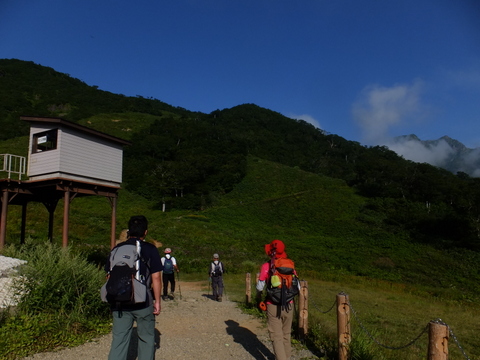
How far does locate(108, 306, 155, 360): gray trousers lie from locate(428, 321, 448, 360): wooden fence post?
3.23 metres

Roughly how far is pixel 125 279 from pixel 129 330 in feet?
2.53

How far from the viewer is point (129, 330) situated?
177 inches

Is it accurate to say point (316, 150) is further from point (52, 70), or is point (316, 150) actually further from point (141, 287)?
point (141, 287)

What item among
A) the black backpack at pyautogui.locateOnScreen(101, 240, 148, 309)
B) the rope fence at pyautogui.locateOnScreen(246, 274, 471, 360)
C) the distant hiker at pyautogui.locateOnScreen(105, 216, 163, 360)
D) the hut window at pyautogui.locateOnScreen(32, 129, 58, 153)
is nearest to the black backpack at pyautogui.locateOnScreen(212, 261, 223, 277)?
the rope fence at pyautogui.locateOnScreen(246, 274, 471, 360)

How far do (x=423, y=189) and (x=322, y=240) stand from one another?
2773 cm

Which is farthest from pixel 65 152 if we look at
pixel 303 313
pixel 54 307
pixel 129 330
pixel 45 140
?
pixel 129 330

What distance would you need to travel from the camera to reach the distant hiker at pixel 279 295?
17.2 ft

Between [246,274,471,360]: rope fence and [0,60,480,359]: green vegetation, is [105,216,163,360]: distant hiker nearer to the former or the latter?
[246,274,471,360]: rope fence

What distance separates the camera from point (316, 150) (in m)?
115

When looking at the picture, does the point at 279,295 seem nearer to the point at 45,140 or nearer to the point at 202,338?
the point at 202,338

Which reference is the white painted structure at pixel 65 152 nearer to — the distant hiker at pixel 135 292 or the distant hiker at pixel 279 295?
the distant hiker at pixel 135 292

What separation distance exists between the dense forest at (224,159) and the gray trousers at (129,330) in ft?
148

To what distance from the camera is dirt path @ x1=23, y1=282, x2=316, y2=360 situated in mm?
6074

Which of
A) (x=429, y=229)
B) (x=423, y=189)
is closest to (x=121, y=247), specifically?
(x=429, y=229)
